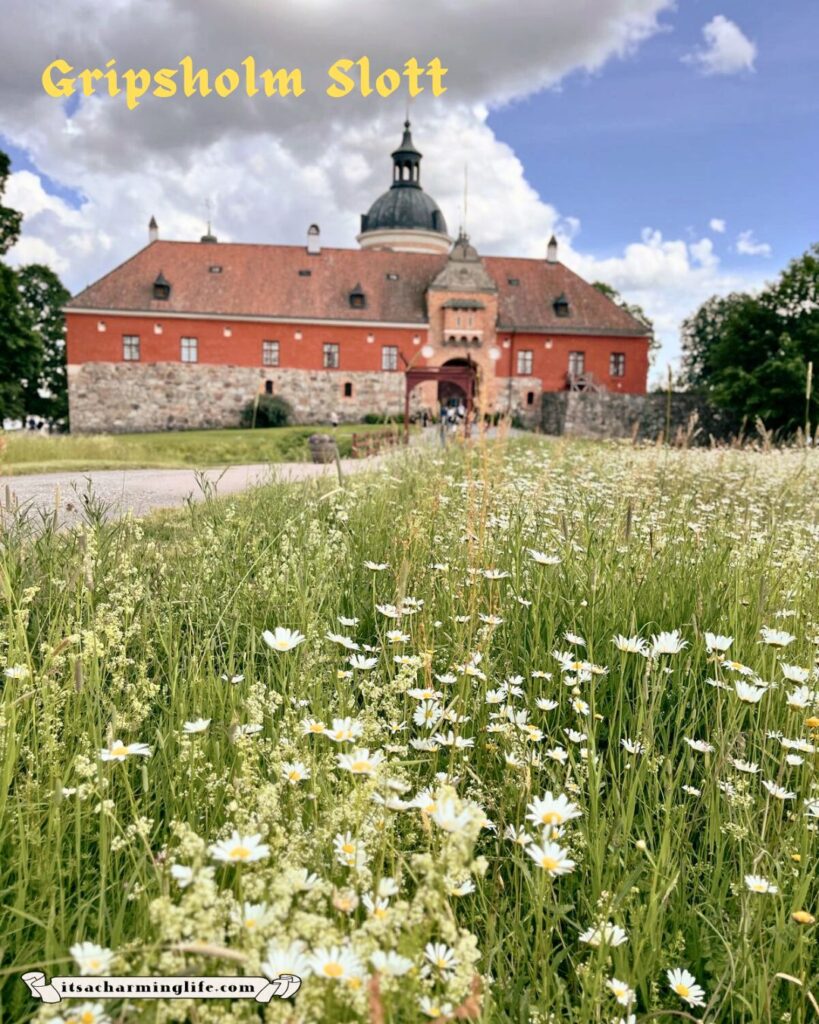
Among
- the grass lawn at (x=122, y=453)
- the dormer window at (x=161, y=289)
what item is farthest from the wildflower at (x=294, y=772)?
the dormer window at (x=161, y=289)

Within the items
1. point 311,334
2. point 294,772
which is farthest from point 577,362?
point 294,772

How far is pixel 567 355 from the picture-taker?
39719 mm

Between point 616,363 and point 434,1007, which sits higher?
point 616,363

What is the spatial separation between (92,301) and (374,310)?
48.0ft

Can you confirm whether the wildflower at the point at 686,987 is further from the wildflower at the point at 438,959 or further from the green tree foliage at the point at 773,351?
the green tree foliage at the point at 773,351

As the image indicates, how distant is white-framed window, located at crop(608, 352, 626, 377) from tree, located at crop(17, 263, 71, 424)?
1264 inches

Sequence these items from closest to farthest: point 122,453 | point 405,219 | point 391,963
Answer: point 391,963 → point 122,453 → point 405,219

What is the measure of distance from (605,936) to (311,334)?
128 ft

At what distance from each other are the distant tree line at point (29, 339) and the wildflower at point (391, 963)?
3539cm

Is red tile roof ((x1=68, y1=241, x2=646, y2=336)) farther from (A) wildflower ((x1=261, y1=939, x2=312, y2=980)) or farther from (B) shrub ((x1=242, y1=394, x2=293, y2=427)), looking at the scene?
(A) wildflower ((x1=261, y1=939, x2=312, y2=980))

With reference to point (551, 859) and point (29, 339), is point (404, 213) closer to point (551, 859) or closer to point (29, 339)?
point (29, 339)

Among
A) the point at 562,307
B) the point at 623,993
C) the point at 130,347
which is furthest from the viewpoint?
the point at 562,307

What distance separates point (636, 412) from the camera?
35062 mm

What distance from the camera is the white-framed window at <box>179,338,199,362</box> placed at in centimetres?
3791
